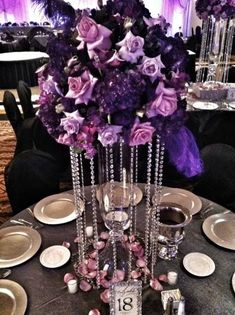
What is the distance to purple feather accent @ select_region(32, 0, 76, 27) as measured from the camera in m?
0.82

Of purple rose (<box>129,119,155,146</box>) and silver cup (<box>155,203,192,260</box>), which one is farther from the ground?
purple rose (<box>129,119,155,146</box>)

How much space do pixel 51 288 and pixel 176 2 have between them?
9.86 metres

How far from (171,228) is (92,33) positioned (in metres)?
0.64

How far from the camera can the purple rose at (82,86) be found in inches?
29.1

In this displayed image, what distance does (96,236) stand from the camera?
3.63 ft

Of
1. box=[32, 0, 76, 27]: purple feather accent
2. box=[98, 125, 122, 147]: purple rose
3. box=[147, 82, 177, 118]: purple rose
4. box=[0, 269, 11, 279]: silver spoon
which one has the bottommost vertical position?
box=[0, 269, 11, 279]: silver spoon

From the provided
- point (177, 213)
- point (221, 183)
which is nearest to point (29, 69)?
point (221, 183)

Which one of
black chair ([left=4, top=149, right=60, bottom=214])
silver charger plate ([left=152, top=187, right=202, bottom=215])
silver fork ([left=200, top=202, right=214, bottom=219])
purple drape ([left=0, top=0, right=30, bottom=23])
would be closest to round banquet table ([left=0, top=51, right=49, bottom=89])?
purple drape ([left=0, top=0, right=30, bottom=23])

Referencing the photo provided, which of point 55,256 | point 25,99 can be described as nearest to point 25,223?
point 55,256

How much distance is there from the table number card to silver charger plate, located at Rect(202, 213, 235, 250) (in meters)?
0.42

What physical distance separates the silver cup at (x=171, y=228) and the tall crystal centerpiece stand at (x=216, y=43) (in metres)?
1.92

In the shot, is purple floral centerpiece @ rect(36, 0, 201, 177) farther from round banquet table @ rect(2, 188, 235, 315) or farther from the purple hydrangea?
round banquet table @ rect(2, 188, 235, 315)

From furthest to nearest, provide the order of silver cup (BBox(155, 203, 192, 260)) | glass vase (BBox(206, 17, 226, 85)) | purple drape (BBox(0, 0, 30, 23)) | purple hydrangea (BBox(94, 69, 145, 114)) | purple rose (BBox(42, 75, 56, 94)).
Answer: purple drape (BBox(0, 0, 30, 23)), glass vase (BBox(206, 17, 226, 85)), silver cup (BBox(155, 203, 192, 260)), purple rose (BBox(42, 75, 56, 94)), purple hydrangea (BBox(94, 69, 145, 114))

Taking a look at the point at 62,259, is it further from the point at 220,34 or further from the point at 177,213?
the point at 220,34
